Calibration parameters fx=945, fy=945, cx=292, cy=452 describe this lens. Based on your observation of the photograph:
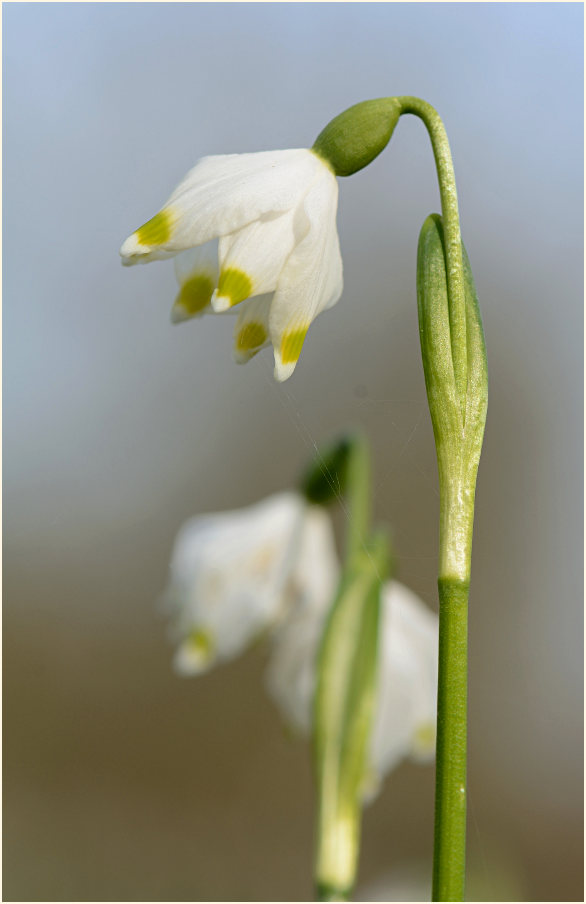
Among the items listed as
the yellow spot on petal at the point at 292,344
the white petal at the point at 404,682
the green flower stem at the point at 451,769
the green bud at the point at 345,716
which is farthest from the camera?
the white petal at the point at 404,682

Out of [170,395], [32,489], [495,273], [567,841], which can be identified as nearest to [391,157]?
[495,273]

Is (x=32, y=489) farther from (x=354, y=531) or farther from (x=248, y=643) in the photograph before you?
(x=354, y=531)

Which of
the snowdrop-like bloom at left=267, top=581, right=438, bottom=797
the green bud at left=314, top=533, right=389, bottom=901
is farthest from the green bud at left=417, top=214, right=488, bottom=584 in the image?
the snowdrop-like bloom at left=267, top=581, right=438, bottom=797

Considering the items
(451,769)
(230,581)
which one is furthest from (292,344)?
(230,581)

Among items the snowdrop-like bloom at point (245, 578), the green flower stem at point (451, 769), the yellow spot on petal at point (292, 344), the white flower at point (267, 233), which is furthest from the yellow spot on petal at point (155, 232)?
the snowdrop-like bloom at point (245, 578)

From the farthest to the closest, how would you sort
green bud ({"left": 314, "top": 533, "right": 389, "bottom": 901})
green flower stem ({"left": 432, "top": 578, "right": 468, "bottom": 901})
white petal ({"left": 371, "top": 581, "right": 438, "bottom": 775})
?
white petal ({"left": 371, "top": 581, "right": 438, "bottom": 775})
green bud ({"left": 314, "top": 533, "right": 389, "bottom": 901})
green flower stem ({"left": 432, "top": 578, "right": 468, "bottom": 901})

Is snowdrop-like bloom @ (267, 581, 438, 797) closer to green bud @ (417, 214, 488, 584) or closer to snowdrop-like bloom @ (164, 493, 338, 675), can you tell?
snowdrop-like bloom @ (164, 493, 338, 675)

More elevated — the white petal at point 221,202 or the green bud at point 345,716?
the white petal at point 221,202

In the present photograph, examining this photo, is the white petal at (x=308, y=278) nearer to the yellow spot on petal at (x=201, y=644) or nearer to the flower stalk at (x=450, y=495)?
the flower stalk at (x=450, y=495)
